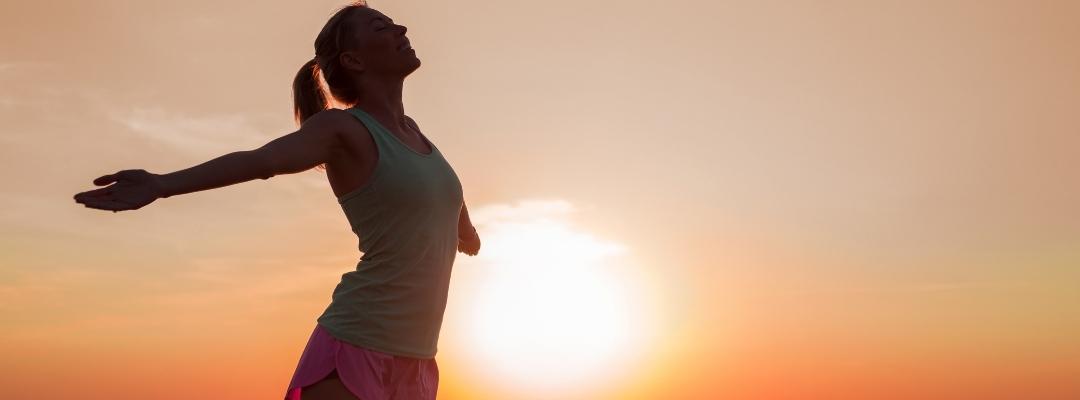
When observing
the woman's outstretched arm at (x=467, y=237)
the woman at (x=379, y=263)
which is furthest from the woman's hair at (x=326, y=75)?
the woman's outstretched arm at (x=467, y=237)

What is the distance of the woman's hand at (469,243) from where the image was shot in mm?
5855

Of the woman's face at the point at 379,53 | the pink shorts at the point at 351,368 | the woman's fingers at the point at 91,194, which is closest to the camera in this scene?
the woman's fingers at the point at 91,194

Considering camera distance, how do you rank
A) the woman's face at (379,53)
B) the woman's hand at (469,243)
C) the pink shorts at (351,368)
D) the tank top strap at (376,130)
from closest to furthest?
1. the pink shorts at (351,368)
2. the tank top strap at (376,130)
3. the woman's face at (379,53)
4. the woman's hand at (469,243)

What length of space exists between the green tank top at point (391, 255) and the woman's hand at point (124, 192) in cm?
98

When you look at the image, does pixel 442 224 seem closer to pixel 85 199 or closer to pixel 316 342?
pixel 316 342

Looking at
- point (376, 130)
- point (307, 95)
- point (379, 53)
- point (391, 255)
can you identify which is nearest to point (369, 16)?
point (379, 53)

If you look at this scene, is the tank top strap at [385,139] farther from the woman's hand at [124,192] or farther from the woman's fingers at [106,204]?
the woman's fingers at [106,204]

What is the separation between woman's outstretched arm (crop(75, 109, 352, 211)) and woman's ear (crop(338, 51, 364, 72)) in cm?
55

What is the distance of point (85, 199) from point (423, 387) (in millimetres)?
1737

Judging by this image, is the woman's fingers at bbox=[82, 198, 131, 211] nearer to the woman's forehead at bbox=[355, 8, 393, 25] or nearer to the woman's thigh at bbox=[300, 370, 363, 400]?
the woman's thigh at bbox=[300, 370, 363, 400]

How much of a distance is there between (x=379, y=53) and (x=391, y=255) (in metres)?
1.07

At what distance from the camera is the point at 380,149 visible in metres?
4.51

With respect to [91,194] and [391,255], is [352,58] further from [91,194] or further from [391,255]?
[91,194]

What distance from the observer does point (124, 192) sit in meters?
→ 3.65
